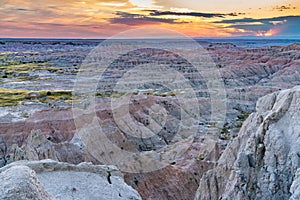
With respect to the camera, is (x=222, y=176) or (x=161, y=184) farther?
(x=161, y=184)

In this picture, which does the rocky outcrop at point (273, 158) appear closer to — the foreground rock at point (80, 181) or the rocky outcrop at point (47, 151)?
the foreground rock at point (80, 181)

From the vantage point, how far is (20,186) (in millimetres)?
8023

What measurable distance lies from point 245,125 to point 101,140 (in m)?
14.2

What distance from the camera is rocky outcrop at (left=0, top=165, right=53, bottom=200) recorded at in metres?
7.85

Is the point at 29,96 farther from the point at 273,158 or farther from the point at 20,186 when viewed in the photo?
the point at 20,186

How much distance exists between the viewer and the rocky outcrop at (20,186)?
7.85 metres

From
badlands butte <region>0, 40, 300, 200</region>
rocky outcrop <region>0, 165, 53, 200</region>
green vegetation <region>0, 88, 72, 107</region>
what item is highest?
rocky outcrop <region>0, 165, 53, 200</region>

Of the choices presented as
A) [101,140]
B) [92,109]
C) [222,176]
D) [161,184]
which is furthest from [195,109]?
[222,176]

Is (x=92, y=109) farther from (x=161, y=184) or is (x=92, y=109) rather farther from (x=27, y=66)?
(x=27, y=66)

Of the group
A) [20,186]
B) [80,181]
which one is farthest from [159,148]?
[20,186]

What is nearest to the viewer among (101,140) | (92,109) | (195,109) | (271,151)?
(271,151)

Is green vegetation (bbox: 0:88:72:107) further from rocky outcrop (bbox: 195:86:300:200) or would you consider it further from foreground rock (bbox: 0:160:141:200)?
rocky outcrop (bbox: 195:86:300:200)

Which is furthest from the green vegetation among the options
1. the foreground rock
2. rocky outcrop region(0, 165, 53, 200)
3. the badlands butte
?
rocky outcrop region(0, 165, 53, 200)

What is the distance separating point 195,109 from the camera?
51.8 m
